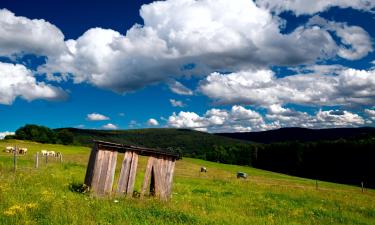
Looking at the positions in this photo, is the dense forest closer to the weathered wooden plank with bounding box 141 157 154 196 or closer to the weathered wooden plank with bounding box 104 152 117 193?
the weathered wooden plank with bounding box 141 157 154 196

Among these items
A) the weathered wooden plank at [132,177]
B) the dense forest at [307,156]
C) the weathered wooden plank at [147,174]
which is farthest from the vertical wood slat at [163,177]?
the dense forest at [307,156]

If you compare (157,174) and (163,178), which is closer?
(157,174)

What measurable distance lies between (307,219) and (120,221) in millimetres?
9832

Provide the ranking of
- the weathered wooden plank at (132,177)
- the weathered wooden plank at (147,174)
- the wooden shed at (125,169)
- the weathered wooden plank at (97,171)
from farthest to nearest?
the weathered wooden plank at (147,174) < the weathered wooden plank at (132,177) < the wooden shed at (125,169) < the weathered wooden plank at (97,171)

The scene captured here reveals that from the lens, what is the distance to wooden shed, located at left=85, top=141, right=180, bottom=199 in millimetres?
18391

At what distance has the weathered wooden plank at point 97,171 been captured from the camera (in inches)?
713

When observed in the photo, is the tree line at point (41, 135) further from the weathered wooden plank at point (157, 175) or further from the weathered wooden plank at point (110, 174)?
the weathered wooden plank at point (110, 174)

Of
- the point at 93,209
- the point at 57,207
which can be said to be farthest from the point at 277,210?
the point at 57,207

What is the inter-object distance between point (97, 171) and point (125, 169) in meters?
1.39

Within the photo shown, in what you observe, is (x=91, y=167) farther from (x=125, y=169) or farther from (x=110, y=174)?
(x=125, y=169)

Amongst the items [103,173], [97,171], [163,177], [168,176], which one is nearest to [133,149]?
[103,173]

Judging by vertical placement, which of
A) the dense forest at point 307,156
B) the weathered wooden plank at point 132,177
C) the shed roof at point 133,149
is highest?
the dense forest at point 307,156

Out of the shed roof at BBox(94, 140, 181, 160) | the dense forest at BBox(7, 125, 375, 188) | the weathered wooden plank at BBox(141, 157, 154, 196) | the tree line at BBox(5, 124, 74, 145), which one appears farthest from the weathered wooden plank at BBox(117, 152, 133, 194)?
the tree line at BBox(5, 124, 74, 145)

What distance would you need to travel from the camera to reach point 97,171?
60.2 feet
